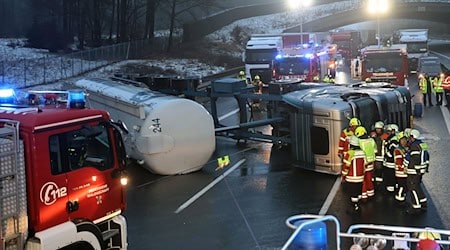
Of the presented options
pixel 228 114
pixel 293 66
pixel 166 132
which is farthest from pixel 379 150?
pixel 293 66

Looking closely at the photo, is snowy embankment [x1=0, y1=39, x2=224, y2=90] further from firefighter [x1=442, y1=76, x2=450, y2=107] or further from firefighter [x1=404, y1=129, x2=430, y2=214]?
firefighter [x1=404, y1=129, x2=430, y2=214]

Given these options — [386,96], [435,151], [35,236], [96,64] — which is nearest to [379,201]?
[386,96]

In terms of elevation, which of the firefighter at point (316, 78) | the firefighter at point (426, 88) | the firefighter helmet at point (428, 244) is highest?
the firefighter at point (316, 78)

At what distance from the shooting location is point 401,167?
39.3ft

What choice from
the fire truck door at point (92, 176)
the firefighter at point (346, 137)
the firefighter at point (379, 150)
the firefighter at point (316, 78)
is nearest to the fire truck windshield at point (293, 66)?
the firefighter at point (316, 78)

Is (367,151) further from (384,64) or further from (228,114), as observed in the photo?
(384,64)

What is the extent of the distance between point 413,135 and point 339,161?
320 centimetres

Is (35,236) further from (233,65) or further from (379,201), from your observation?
(233,65)

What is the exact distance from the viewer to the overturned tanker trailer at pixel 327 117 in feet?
47.2

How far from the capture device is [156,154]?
47.8ft

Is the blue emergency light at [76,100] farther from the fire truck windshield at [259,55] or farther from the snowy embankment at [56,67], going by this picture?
the fire truck windshield at [259,55]

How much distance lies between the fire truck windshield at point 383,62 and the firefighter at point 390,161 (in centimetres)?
1604

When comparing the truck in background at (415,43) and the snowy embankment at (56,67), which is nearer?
the snowy embankment at (56,67)

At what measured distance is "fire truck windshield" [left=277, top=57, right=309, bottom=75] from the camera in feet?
98.0
